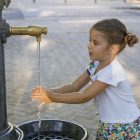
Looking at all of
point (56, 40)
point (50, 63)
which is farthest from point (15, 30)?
point (56, 40)

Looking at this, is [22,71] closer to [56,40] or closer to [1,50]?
[56,40]

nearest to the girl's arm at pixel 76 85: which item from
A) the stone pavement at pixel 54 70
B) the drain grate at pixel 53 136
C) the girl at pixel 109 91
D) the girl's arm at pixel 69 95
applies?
the girl at pixel 109 91

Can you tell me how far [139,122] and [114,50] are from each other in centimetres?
54

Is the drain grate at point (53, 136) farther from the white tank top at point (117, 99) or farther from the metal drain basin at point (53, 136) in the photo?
the white tank top at point (117, 99)

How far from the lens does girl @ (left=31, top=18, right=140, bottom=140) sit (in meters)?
1.98

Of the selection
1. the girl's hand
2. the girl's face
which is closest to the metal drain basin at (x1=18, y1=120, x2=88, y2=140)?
the girl's hand

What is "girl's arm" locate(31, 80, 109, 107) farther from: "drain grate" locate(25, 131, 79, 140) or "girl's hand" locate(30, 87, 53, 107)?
"drain grate" locate(25, 131, 79, 140)

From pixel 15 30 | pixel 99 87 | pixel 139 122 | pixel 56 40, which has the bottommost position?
pixel 56 40

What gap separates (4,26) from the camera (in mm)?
1770

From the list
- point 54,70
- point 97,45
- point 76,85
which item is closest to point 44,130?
point 76,85

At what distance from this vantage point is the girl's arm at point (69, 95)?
1.94m

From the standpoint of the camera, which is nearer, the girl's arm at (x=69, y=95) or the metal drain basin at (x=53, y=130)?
the girl's arm at (x=69, y=95)

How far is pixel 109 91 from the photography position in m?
2.05

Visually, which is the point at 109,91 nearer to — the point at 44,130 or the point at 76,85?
the point at 76,85
